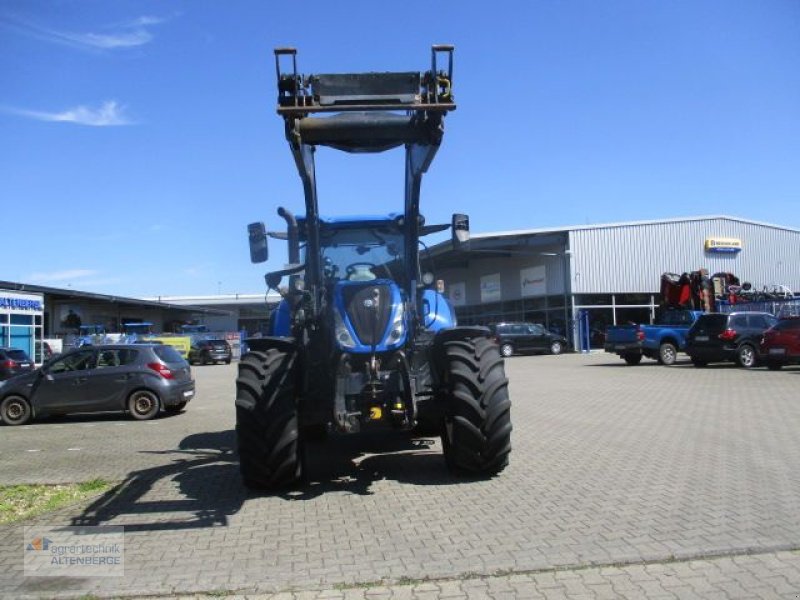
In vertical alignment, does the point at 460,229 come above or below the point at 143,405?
above

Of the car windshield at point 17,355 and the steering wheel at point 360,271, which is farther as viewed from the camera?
the car windshield at point 17,355

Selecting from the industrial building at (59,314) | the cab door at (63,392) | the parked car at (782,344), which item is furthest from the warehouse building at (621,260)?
the cab door at (63,392)

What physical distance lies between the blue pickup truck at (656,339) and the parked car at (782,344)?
386cm

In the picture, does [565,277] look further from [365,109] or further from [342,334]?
[365,109]

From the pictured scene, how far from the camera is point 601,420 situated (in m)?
10.8

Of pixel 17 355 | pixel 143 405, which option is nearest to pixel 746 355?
pixel 143 405

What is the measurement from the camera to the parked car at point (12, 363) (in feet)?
69.8

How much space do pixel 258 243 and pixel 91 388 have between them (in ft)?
28.2

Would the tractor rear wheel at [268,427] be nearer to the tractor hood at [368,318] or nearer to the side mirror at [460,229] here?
the tractor hood at [368,318]

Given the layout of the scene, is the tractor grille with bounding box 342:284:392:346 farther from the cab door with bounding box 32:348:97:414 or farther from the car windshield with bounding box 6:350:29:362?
the car windshield with bounding box 6:350:29:362

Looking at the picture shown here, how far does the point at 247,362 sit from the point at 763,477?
515 centimetres

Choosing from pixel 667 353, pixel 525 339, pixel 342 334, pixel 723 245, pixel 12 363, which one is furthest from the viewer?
pixel 723 245

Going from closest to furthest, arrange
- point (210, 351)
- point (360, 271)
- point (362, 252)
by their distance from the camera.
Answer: point (360, 271)
point (362, 252)
point (210, 351)

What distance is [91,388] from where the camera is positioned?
1387 centimetres
